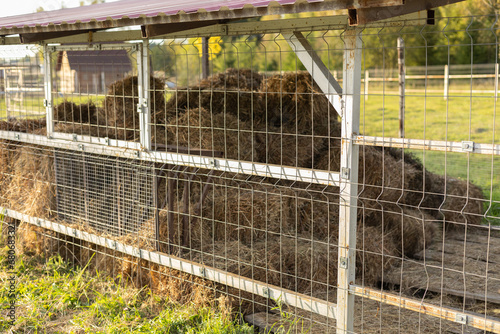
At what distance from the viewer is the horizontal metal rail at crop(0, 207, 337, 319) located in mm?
3953

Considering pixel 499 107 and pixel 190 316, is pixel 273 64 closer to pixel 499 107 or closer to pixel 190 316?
pixel 499 107

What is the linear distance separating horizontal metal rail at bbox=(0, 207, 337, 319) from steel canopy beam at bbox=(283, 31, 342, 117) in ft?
4.60

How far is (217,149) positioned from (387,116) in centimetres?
2043

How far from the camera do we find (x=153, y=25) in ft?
14.9

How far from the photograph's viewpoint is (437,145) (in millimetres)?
3225

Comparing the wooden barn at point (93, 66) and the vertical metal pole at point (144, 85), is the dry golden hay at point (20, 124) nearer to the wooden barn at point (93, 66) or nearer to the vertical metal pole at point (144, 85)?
the wooden barn at point (93, 66)

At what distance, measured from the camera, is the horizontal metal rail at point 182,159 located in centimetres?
388

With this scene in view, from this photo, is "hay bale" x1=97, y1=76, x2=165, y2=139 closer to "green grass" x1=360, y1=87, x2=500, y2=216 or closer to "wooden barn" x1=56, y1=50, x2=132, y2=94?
"wooden barn" x1=56, y1=50, x2=132, y2=94

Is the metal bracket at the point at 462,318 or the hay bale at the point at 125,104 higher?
the hay bale at the point at 125,104

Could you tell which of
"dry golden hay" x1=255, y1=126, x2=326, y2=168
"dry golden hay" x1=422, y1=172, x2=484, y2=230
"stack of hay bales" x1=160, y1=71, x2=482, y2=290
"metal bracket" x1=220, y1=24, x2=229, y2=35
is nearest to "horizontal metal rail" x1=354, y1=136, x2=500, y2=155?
"stack of hay bales" x1=160, y1=71, x2=482, y2=290

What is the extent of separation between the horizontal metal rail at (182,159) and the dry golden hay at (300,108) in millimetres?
1750

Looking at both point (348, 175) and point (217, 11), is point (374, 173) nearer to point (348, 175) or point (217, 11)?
point (348, 175)

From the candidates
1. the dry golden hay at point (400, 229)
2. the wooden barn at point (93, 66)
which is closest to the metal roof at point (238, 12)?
A: the wooden barn at point (93, 66)

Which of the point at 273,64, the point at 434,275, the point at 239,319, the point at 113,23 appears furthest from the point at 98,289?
the point at 273,64
